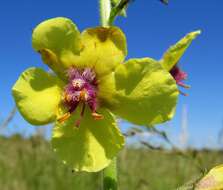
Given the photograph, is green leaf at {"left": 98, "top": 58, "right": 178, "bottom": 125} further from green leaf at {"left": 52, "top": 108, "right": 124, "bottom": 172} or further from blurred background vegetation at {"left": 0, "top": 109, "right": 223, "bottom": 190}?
blurred background vegetation at {"left": 0, "top": 109, "right": 223, "bottom": 190}

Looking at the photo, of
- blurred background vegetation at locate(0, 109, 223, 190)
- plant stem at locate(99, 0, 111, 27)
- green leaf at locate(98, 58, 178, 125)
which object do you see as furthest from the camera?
blurred background vegetation at locate(0, 109, 223, 190)

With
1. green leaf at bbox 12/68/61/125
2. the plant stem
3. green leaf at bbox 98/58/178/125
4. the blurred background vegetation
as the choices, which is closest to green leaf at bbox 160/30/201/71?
green leaf at bbox 98/58/178/125

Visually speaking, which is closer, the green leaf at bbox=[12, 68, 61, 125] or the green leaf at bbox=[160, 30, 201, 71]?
the green leaf at bbox=[12, 68, 61, 125]

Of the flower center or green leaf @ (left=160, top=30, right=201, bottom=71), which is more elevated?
green leaf @ (left=160, top=30, right=201, bottom=71)

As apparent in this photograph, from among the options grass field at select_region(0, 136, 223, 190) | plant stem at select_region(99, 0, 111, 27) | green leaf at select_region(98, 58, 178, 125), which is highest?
plant stem at select_region(99, 0, 111, 27)

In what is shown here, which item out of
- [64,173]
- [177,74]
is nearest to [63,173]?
[64,173]

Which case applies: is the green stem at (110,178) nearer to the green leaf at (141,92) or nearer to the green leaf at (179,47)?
the green leaf at (141,92)

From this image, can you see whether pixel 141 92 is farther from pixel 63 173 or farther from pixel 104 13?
pixel 63 173

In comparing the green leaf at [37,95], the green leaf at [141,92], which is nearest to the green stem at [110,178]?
the green leaf at [141,92]
